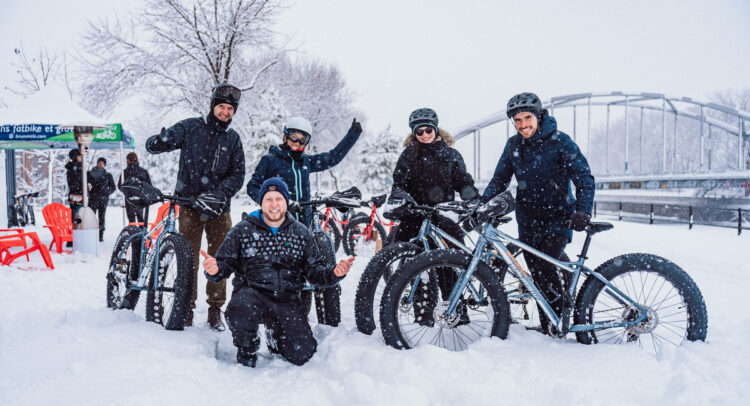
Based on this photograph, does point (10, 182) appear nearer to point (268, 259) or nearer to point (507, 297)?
point (268, 259)

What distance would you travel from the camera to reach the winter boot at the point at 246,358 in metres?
2.63

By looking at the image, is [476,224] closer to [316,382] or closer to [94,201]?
[316,382]

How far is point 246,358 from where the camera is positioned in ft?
8.69

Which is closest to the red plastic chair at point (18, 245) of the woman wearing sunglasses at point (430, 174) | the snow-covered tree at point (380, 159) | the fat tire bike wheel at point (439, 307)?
the woman wearing sunglasses at point (430, 174)

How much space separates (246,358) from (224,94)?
2.12 m

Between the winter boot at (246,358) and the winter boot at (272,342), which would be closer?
the winter boot at (246,358)

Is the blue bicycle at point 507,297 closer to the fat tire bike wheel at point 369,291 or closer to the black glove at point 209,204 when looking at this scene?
the fat tire bike wheel at point 369,291

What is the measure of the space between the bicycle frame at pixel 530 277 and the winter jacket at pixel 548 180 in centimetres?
31

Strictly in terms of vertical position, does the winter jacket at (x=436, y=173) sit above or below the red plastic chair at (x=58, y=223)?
above

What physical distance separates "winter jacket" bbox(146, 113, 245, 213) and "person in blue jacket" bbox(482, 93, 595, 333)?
2.29m

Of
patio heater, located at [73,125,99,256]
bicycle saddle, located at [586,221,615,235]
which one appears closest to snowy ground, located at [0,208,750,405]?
bicycle saddle, located at [586,221,615,235]

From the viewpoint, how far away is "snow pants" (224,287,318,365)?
2629mm

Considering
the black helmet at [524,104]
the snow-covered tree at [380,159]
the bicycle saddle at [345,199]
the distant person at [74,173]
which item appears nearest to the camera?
the black helmet at [524,104]

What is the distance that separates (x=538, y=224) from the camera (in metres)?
3.16
